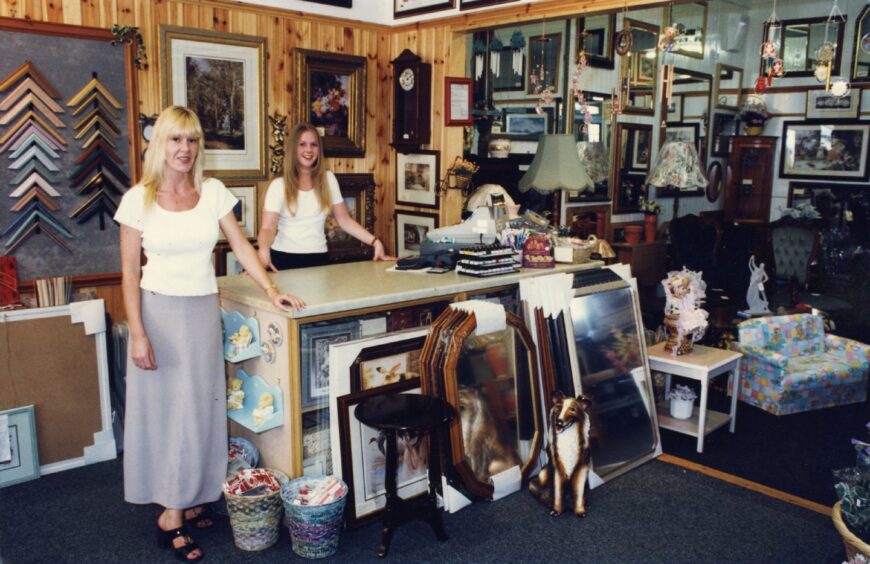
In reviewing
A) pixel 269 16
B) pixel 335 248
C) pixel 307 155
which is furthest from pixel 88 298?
pixel 269 16

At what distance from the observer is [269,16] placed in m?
5.14

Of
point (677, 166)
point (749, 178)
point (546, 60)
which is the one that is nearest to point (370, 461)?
point (546, 60)

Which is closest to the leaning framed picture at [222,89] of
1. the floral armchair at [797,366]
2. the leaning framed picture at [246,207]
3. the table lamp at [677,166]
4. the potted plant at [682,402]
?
the leaning framed picture at [246,207]

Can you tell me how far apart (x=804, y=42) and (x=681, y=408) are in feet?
21.9

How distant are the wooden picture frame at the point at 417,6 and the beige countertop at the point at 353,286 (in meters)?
2.31

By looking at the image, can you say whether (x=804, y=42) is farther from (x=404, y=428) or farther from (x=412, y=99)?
(x=404, y=428)

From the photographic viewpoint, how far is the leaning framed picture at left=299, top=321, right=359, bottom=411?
3.24 m

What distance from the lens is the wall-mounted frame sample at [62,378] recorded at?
375cm

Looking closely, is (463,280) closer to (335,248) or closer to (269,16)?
(335,248)

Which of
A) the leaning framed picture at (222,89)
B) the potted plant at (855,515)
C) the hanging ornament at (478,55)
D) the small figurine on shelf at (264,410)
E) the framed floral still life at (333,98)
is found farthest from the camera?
the hanging ornament at (478,55)

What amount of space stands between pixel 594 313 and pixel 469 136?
276cm

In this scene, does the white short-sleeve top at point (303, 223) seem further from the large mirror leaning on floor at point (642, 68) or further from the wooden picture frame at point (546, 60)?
the large mirror leaning on floor at point (642, 68)

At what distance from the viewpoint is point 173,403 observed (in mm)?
3068

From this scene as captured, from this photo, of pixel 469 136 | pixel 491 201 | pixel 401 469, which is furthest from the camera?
pixel 469 136
